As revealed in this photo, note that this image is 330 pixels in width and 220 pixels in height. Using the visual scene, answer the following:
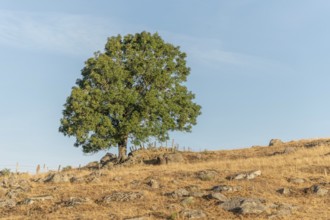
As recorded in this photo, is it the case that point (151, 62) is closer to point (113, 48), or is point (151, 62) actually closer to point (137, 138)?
point (113, 48)

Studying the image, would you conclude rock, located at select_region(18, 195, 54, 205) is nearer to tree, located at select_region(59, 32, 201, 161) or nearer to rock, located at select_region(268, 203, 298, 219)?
rock, located at select_region(268, 203, 298, 219)

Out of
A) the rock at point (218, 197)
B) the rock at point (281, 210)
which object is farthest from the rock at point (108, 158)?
the rock at point (281, 210)

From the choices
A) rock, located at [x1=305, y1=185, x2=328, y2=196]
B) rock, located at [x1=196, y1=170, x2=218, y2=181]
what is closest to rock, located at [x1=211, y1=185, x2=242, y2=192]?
rock, located at [x1=196, y1=170, x2=218, y2=181]

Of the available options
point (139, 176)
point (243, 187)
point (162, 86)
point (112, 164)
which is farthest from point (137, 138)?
point (243, 187)

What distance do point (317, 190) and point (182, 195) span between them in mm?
8907

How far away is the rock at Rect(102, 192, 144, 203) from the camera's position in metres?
27.2

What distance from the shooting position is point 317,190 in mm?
27312

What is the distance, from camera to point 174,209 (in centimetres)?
2402

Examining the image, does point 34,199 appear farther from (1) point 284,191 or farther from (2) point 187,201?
(1) point 284,191

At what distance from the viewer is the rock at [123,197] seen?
89.1ft

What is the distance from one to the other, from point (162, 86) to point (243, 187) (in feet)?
101

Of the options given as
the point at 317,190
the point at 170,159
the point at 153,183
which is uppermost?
the point at 170,159

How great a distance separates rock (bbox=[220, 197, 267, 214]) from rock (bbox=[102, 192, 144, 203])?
6.17 metres

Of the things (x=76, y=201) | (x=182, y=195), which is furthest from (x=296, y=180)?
(x=76, y=201)
